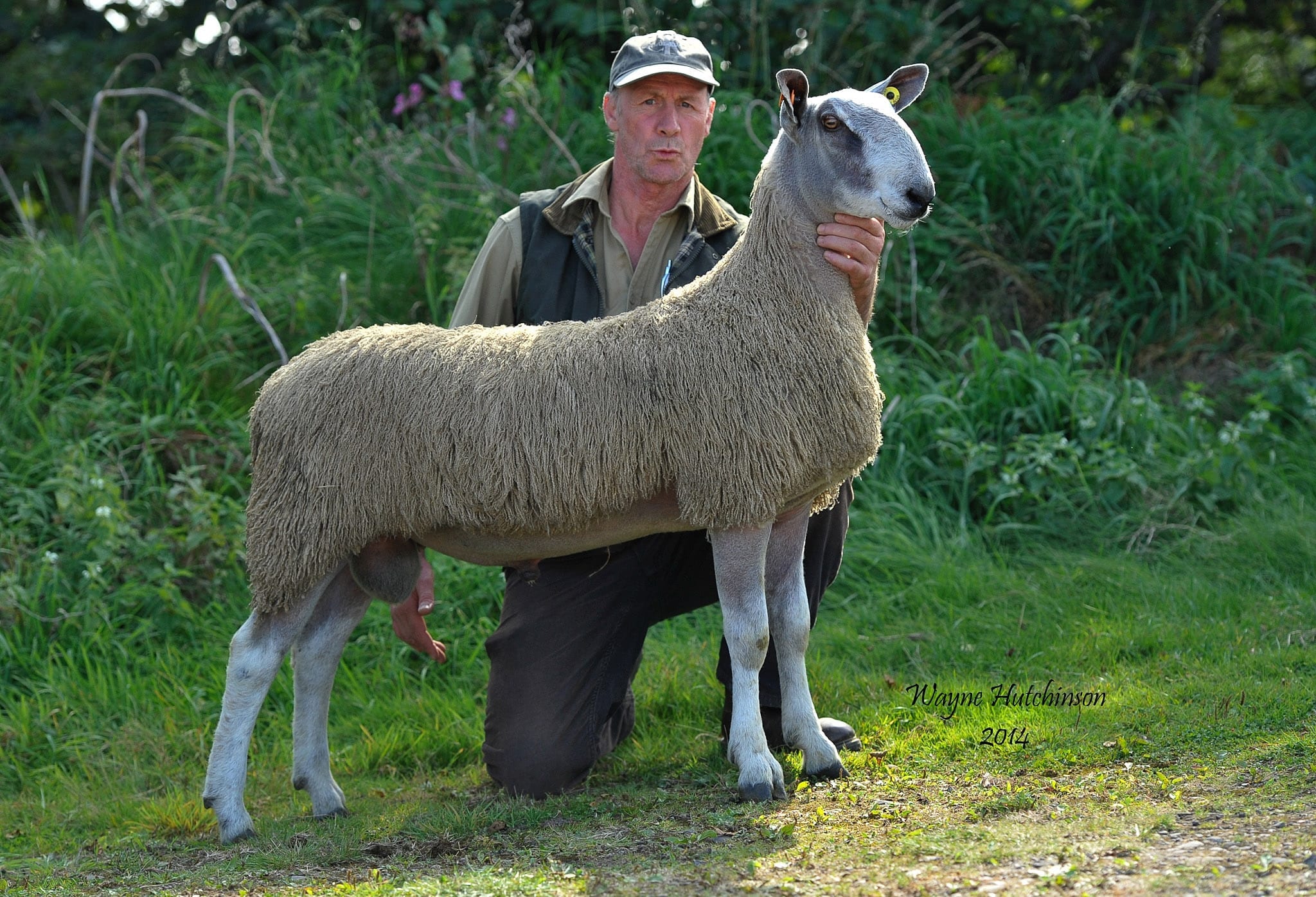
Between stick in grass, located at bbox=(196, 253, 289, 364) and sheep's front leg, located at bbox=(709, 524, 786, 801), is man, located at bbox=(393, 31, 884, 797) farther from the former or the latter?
stick in grass, located at bbox=(196, 253, 289, 364)

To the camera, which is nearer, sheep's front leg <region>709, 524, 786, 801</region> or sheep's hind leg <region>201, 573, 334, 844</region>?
sheep's front leg <region>709, 524, 786, 801</region>

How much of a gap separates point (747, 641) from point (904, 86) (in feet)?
5.53

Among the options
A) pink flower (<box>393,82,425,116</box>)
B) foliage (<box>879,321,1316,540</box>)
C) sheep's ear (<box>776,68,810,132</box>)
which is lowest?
foliage (<box>879,321,1316,540</box>)

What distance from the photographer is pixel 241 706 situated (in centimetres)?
369

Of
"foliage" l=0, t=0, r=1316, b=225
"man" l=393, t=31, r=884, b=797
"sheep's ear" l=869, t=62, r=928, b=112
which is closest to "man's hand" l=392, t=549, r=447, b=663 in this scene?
"man" l=393, t=31, r=884, b=797

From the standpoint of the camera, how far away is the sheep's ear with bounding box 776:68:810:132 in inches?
134

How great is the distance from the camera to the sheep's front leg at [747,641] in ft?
11.5

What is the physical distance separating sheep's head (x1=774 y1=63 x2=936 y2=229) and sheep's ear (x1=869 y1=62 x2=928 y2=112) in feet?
0.03

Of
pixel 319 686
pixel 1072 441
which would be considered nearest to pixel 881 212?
pixel 319 686

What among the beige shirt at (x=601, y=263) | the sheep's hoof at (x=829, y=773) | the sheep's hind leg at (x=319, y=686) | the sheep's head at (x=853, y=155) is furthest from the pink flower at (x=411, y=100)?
the sheep's hoof at (x=829, y=773)

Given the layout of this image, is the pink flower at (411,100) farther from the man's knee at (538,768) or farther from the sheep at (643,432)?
the man's knee at (538,768)

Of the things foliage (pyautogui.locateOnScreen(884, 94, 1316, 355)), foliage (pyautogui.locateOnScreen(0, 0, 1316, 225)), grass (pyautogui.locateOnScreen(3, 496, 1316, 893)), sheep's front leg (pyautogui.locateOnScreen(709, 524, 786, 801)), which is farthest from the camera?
foliage (pyautogui.locateOnScreen(0, 0, 1316, 225))

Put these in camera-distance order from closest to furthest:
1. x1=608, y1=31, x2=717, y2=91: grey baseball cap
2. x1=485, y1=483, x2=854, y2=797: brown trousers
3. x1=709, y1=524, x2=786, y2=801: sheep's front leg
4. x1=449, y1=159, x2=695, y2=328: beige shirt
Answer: x1=709, y1=524, x2=786, y2=801: sheep's front leg → x1=608, y1=31, x2=717, y2=91: grey baseball cap → x1=485, y1=483, x2=854, y2=797: brown trousers → x1=449, y1=159, x2=695, y2=328: beige shirt

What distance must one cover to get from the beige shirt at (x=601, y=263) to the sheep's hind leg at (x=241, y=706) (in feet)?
3.86
